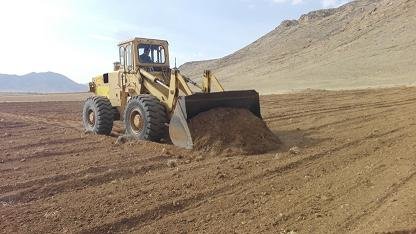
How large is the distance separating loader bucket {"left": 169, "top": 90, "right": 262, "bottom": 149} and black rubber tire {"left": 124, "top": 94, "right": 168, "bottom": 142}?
21.3 inches

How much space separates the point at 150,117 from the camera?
11586 mm

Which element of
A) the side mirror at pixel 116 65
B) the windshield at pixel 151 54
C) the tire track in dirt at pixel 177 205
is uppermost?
the windshield at pixel 151 54

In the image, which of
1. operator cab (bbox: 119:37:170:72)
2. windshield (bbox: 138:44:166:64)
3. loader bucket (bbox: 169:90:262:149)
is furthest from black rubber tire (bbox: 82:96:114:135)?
loader bucket (bbox: 169:90:262:149)

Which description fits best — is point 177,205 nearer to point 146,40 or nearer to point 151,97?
point 151,97

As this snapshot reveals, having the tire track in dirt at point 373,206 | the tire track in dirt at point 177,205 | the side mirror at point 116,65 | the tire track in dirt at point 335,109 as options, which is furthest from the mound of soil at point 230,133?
the tire track in dirt at point 335,109

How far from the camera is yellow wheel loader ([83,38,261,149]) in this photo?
11.1 meters

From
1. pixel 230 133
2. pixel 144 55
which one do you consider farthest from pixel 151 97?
pixel 230 133

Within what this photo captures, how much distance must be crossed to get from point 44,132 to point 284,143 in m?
6.77

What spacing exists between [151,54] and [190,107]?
3.11 m

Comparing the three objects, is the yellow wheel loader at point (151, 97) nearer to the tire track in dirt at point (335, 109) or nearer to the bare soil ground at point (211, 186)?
the bare soil ground at point (211, 186)

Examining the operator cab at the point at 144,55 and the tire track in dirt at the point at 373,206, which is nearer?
the tire track in dirt at the point at 373,206

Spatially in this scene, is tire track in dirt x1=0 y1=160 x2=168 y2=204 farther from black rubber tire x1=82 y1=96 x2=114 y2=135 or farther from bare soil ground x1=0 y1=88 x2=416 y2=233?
black rubber tire x1=82 y1=96 x2=114 y2=135

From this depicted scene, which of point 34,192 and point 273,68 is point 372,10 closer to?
point 273,68

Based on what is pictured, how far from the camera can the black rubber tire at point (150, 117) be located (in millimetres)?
11594
